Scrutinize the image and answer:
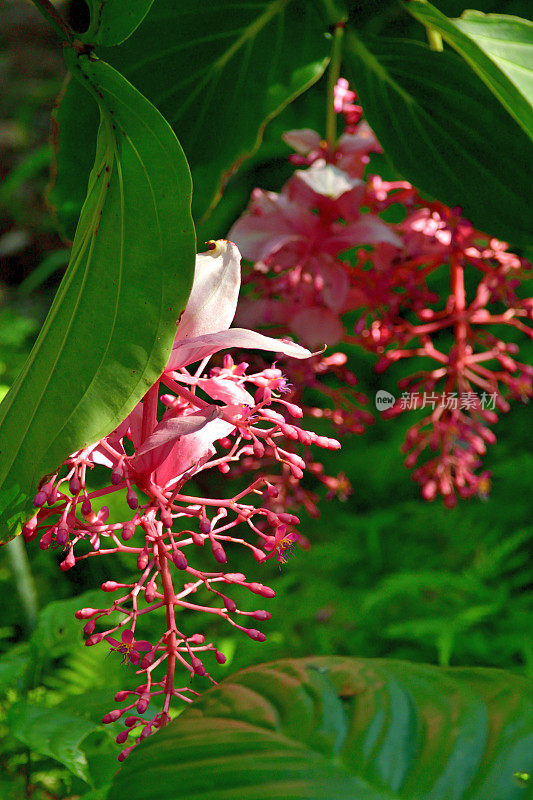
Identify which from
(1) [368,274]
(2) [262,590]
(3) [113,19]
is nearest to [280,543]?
(2) [262,590]

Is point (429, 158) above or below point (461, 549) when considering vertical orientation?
above

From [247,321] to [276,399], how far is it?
31cm

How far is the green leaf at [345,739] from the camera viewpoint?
25 cm

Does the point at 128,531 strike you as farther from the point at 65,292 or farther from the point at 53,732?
the point at 53,732

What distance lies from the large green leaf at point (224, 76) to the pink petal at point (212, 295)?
0.20m

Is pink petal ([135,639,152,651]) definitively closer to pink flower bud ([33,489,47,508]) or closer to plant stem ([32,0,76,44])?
pink flower bud ([33,489,47,508])

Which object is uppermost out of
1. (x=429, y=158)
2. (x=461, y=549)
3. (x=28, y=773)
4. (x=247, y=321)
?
(x=429, y=158)

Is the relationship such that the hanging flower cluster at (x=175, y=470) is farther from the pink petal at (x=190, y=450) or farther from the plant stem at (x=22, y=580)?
the plant stem at (x=22, y=580)

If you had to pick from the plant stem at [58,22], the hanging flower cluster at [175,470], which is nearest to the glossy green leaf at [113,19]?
the plant stem at [58,22]

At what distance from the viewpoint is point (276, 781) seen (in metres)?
0.25

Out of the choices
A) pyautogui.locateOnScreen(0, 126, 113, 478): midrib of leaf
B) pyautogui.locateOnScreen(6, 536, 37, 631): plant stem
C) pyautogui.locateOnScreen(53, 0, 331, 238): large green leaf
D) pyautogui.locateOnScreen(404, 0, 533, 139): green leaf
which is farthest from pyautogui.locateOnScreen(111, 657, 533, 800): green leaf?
pyautogui.locateOnScreen(6, 536, 37, 631): plant stem

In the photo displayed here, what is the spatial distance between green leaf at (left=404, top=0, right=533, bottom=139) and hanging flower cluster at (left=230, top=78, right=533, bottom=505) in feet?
0.58

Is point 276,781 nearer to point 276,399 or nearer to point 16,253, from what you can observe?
point 276,399

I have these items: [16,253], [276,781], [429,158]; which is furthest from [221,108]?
[16,253]
